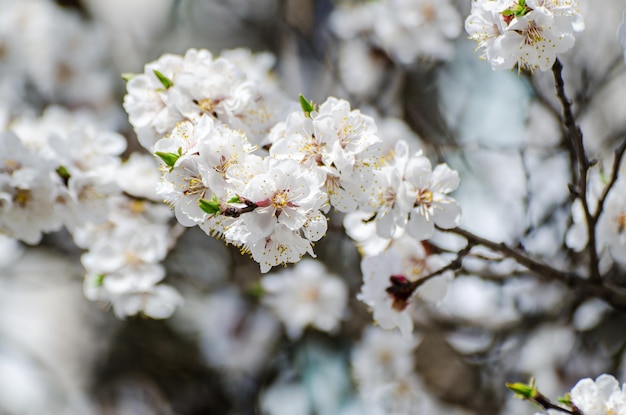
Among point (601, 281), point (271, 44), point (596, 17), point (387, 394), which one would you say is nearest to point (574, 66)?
point (596, 17)

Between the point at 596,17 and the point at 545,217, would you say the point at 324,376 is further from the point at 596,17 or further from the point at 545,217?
the point at 596,17

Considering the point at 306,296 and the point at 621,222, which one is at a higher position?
the point at 621,222

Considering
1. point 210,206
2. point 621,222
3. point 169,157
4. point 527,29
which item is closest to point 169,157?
point 169,157

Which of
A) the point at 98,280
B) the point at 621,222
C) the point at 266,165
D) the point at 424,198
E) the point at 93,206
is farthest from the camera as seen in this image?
the point at 98,280

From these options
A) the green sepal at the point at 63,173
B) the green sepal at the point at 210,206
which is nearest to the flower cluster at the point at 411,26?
the green sepal at the point at 63,173

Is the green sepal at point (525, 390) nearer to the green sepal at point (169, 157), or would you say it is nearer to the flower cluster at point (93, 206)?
the green sepal at point (169, 157)

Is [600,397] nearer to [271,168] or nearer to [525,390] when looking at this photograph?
[525,390]
